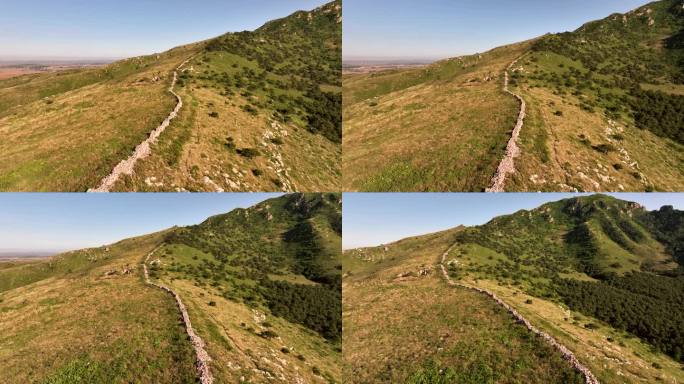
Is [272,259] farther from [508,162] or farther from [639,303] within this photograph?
[639,303]

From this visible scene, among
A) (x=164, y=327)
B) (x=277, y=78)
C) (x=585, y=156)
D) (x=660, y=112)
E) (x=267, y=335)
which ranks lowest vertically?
(x=267, y=335)

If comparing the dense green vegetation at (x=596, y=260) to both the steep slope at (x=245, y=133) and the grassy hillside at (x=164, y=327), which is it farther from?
the steep slope at (x=245, y=133)

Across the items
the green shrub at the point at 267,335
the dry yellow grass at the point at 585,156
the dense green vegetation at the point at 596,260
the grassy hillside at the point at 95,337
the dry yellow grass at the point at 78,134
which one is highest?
the dry yellow grass at the point at 78,134

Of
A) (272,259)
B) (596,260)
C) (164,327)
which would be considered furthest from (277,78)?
(596,260)

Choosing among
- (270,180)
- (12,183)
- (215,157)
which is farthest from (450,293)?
(12,183)

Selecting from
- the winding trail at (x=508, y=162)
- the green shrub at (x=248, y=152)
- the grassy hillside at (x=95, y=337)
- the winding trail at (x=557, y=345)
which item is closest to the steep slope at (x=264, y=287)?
the grassy hillside at (x=95, y=337)
